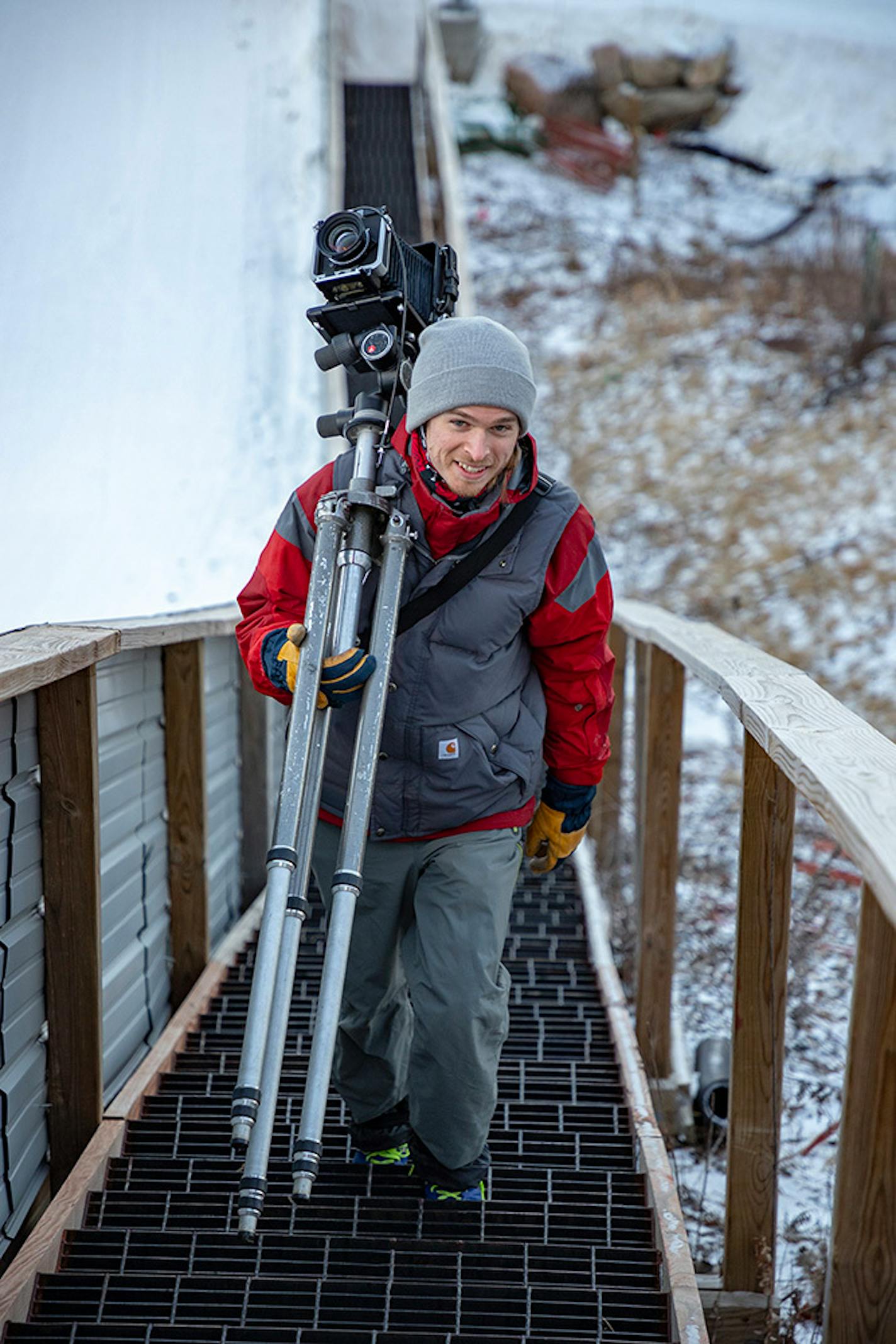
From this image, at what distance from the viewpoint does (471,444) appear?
2271 mm

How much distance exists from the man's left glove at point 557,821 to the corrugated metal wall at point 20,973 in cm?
95

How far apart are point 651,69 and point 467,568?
70.1ft

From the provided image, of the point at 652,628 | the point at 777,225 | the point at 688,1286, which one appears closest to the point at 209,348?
the point at 652,628

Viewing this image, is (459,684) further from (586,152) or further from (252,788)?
(586,152)

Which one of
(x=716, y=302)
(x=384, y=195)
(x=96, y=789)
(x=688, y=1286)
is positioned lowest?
(x=688, y=1286)

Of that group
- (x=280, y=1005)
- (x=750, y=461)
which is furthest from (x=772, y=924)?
(x=750, y=461)

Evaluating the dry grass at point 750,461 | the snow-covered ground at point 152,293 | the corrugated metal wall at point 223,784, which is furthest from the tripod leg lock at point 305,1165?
the dry grass at point 750,461

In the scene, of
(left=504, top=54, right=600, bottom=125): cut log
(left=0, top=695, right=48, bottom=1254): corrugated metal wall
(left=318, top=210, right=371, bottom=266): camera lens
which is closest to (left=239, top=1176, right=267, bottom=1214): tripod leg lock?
(left=0, top=695, right=48, bottom=1254): corrugated metal wall

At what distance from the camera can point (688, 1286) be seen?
223 centimetres

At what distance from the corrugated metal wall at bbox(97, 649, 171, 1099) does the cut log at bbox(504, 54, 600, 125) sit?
19179 millimetres

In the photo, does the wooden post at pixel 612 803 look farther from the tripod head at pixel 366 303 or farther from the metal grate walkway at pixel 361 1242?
the tripod head at pixel 366 303

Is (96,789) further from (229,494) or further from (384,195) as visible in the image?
(384,195)

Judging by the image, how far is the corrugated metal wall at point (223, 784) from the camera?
4.14m

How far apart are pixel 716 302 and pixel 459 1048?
13054 mm
